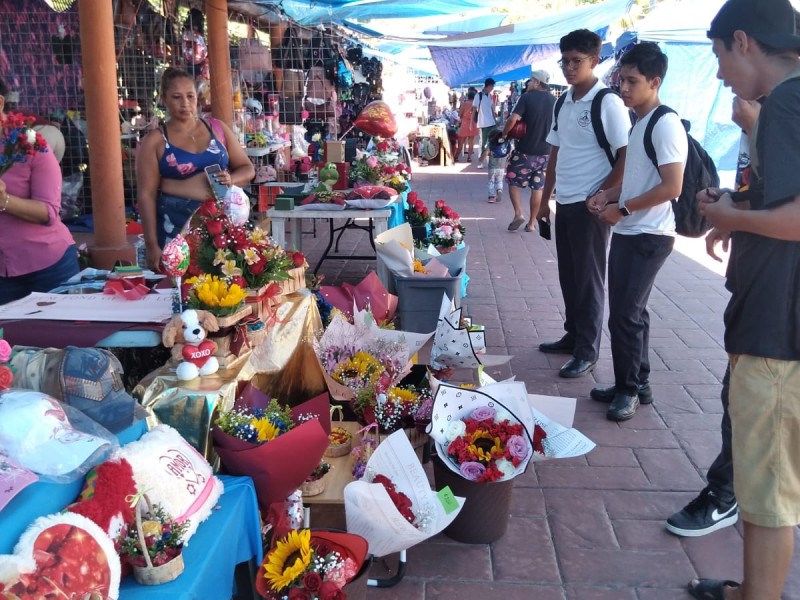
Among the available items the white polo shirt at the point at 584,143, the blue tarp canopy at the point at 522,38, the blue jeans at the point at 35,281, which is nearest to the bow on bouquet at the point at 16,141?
the blue jeans at the point at 35,281

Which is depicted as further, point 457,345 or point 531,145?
point 531,145

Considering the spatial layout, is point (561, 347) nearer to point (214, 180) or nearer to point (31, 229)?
point (214, 180)

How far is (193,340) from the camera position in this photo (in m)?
2.55

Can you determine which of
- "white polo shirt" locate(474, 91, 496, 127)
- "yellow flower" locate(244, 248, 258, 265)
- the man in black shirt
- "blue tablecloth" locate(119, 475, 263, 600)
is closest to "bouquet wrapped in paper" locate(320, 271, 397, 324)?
"yellow flower" locate(244, 248, 258, 265)

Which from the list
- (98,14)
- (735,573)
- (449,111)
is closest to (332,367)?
(735,573)

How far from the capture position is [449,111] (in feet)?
88.9

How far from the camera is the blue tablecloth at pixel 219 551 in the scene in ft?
5.81

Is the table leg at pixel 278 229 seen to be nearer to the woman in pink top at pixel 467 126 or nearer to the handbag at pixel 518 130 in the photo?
the handbag at pixel 518 130

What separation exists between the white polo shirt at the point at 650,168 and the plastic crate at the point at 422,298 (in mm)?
1454

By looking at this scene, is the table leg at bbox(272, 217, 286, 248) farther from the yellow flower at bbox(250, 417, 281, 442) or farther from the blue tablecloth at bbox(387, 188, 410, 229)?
the yellow flower at bbox(250, 417, 281, 442)

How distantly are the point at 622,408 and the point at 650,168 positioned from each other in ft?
4.33

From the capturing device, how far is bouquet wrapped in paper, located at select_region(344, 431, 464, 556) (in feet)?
7.78

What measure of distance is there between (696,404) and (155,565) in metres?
3.42

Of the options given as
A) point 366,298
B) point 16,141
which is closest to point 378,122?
point 366,298
